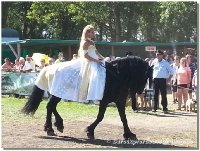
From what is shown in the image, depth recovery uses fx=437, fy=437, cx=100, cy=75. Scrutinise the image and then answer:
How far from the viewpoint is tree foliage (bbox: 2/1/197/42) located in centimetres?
3908

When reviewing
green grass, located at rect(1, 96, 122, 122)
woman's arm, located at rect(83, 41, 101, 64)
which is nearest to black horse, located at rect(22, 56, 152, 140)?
woman's arm, located at rect(83, 41, 101, 64)

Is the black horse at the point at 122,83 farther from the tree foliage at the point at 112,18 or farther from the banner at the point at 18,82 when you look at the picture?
the tree foliage at the point at 112,18

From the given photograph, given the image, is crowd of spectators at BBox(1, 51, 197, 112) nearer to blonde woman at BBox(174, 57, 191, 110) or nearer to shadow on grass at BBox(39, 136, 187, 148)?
blonde woman at BBox(174, 57, 191, 110)

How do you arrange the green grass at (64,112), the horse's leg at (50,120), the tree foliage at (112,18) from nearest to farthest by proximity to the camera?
the horse's leg at (50,120)
the green grass at (64,112)
the tree foliage at (112,18)

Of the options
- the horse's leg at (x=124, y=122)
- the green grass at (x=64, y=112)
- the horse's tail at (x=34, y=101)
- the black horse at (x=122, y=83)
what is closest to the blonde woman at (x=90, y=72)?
the black horse at (x=122, y=83)

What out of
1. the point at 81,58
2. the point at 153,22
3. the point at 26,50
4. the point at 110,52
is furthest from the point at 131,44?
the point at 81,58

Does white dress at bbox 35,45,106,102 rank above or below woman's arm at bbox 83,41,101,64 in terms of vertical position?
below

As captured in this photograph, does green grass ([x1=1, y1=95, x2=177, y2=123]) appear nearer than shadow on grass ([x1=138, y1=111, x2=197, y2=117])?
Yes

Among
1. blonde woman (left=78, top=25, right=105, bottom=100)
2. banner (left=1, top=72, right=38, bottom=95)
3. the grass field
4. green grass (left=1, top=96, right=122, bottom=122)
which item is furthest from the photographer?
banner (left=1, top=72, right=38, bottom=95)

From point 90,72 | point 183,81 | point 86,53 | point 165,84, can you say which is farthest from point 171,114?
point 86,53

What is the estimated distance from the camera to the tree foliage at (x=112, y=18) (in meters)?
39.1

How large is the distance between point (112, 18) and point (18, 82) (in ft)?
77.3

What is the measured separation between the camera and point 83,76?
8867 millimetres

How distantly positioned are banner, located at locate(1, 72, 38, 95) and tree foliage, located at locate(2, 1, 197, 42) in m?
18.7
